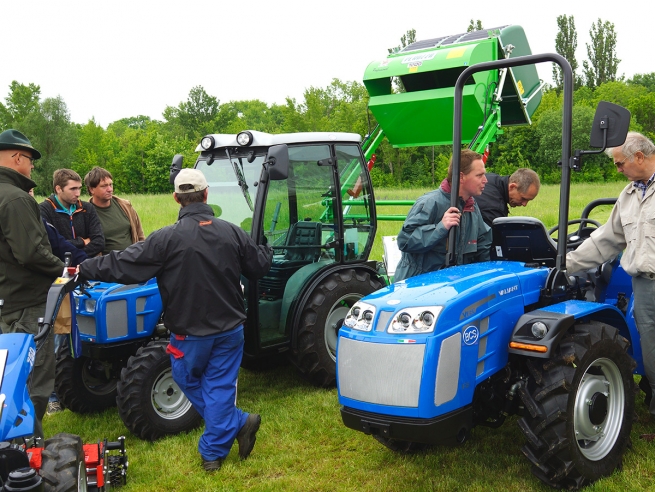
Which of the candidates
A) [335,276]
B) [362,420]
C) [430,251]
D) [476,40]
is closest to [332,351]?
[335,276]

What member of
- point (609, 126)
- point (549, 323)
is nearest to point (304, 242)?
point (549, 323)

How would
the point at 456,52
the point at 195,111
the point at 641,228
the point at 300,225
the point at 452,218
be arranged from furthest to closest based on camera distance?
the point at 195,111 → the point at 456,52 → the point at 300,225 → the point at 452,218 → the point at 641,228

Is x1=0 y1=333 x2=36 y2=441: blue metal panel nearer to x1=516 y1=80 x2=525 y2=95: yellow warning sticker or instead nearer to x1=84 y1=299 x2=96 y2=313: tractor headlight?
x1=84 y1=299 x2=96 y2=313: tractor headlight

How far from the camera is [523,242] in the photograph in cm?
409

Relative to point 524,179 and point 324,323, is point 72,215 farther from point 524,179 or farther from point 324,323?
point 524,179

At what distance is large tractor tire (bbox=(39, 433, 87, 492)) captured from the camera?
2766mm

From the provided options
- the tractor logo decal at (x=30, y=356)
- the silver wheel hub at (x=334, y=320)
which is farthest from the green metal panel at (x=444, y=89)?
the tractor logo decal at (x=30, y=356)

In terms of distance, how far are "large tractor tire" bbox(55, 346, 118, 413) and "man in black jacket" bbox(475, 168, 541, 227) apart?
329 centimetres

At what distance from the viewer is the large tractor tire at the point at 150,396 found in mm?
4262

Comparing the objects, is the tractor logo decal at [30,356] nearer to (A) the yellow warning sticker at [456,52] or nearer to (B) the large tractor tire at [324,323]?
(B) the large tractor tire at [324,323]

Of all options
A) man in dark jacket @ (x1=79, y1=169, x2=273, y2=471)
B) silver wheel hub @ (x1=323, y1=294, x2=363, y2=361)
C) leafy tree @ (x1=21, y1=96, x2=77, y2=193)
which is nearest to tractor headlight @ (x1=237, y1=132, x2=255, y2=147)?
man in dark jacket @ (x1=79, y1=169, x2=273, y2=471)

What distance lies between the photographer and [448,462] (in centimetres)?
379

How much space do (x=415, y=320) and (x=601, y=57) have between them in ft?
191

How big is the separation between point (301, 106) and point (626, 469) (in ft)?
124
